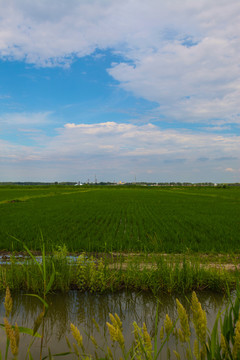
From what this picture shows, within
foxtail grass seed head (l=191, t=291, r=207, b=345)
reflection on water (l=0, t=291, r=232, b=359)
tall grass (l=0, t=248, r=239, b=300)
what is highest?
foxtail grass seed head (l=191, t=291, r=207, b=345)

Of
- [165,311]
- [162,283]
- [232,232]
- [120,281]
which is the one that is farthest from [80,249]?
[232,232]

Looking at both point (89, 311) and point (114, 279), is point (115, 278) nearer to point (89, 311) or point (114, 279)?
point (114, 279)

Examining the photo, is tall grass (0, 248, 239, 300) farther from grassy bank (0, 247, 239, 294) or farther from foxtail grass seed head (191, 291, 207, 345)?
foxtail grass seed head (191, 291, 207, 345)

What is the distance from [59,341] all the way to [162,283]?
2.48m

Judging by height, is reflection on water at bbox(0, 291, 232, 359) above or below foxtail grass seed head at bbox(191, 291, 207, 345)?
below

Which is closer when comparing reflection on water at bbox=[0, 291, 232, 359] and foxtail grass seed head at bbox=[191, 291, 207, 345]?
foxtail grass seed head at bbox=[191, 291, 207, 345]

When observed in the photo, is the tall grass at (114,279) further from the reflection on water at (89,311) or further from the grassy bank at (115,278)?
the reflection on water at (89,311)

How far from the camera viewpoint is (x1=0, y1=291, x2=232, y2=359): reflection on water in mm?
3527

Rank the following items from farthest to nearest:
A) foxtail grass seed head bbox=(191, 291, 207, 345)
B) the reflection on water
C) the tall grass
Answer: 1. the tall grass
2. the reflection on water
3. foxtail grass seed head bbox=(191, 291, 207, 345)

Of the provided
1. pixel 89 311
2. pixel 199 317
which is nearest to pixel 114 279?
pixel 89 311

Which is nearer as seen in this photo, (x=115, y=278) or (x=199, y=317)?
(x=199, y=317)

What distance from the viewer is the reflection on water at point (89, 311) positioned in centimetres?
353

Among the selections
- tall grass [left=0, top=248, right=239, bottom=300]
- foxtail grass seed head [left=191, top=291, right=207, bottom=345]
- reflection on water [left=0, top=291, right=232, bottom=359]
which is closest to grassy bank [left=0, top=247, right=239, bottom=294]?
tall grass [left=0, top=248, right=239, bottom=300]

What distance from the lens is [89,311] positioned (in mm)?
4297
